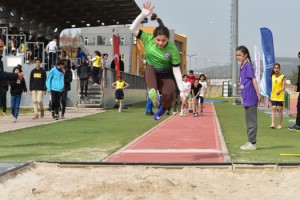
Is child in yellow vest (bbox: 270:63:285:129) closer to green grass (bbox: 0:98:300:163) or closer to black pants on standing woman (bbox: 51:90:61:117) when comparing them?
green grass (bbox: 0:98:300:163)

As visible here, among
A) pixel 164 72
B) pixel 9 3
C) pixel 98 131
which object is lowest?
pixel 98 131

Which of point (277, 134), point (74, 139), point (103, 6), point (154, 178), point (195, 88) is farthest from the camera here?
point (103, 6)

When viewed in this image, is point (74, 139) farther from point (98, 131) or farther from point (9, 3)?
point (9, 3)

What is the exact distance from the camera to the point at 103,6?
43469mm

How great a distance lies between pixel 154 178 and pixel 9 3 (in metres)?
31.9

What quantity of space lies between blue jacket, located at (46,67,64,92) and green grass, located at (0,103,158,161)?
2.71 m

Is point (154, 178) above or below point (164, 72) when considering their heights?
below

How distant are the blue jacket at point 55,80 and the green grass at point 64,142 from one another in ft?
8.90

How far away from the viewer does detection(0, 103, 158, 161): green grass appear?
10031 millimetres

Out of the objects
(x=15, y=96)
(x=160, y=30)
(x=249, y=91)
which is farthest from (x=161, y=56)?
(x=15, y=96)

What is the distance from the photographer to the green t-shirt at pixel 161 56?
9227 millimetres

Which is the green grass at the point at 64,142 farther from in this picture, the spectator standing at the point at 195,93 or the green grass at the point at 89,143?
the spectator standing at the point at 195,93

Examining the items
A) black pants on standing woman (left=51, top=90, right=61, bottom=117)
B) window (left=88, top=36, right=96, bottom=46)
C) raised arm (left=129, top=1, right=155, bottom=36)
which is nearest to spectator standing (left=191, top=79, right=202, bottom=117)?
black pants on standing woman (left=51, top=90, right=61, bottom=117)

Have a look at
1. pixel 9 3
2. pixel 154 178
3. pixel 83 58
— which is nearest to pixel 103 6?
pixel 9 3
